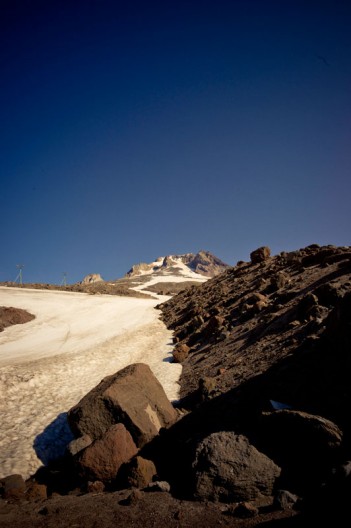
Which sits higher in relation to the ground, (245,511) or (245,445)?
(245,445)

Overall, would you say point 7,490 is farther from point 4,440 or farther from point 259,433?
point 259,433

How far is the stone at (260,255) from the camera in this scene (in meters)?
30.5

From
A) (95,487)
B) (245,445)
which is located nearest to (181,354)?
(95,487)

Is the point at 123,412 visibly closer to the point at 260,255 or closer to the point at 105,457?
the point at 105,457

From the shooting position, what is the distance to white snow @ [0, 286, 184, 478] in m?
9.11

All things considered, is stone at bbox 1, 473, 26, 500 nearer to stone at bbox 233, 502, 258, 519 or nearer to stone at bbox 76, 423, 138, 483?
stone at bbox 76, 423, 138, 483

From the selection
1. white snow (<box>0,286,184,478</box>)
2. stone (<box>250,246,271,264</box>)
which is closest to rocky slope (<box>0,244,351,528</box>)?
white snow (<box>0,286,184,478</box>)

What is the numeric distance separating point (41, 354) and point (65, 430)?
28.7 ft

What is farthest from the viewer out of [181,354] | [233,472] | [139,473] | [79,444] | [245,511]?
[181,354]

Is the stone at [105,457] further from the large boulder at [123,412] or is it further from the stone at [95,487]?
the large boulder at [123,412]

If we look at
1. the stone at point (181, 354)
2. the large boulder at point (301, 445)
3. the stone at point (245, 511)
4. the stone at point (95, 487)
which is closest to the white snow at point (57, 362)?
the stone at point (181, 354)

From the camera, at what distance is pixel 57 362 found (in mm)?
15391

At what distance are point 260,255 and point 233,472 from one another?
26.8m

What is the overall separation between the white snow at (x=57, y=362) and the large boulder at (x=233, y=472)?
513 cm
